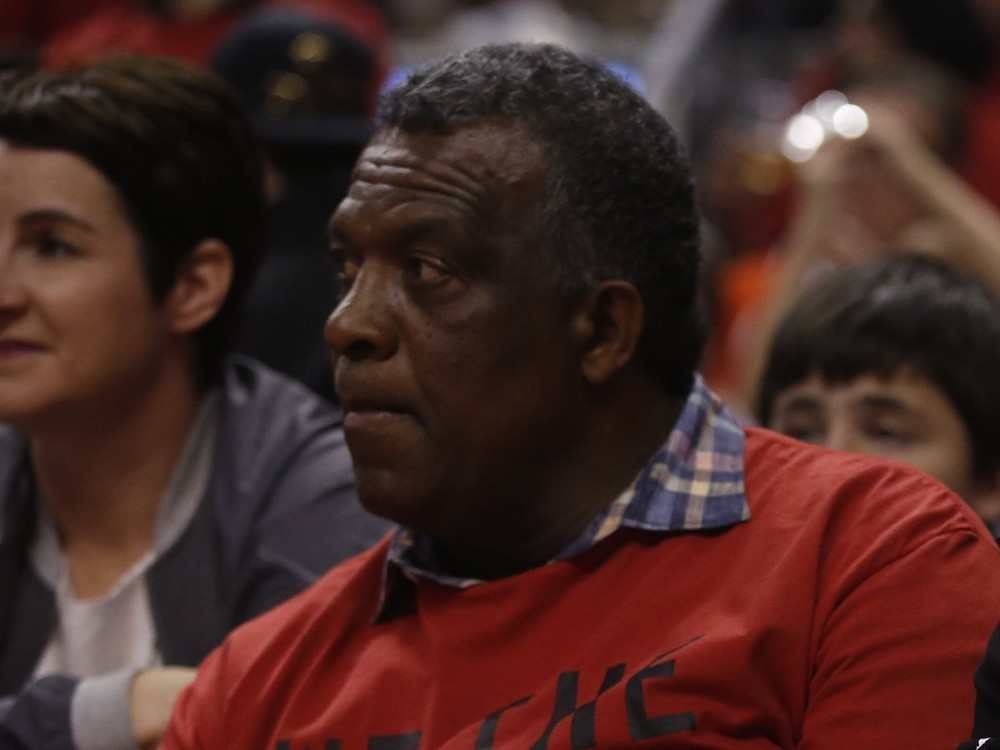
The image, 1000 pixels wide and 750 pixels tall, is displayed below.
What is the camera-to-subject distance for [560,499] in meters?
1.69

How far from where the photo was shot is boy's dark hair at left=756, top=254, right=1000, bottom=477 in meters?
2.23

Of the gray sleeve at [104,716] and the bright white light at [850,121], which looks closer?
the gray sleeve at [104,716]

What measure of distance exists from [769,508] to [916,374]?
72 cm

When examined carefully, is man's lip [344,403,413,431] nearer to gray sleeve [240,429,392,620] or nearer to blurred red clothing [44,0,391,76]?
gray sleeve [240,429,392,620]

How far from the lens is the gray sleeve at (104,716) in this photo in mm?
2037

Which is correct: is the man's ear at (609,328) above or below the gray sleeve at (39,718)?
above

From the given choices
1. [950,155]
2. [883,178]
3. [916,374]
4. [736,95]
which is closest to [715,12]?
[736,95]

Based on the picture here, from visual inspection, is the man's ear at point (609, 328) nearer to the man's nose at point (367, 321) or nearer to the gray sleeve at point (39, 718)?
the man's nose at point (367, 321)

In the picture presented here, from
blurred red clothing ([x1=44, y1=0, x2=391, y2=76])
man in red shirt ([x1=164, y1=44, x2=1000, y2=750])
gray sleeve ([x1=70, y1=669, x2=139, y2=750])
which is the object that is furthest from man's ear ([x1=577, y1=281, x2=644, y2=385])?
blurred red clothing ([x1=44, y1=0, x2=391, y2=76])

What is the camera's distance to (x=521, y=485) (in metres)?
1.67

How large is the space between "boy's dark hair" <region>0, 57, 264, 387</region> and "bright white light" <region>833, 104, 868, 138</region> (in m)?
1.38

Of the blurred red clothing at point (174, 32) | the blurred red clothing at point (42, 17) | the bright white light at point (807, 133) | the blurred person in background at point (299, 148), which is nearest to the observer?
the blurred person in background at point (299, 148)

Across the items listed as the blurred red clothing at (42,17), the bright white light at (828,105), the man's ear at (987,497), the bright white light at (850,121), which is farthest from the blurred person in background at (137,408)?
the blurred red clothing at (42,17)

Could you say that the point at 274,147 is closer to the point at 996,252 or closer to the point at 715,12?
the point at 996,252
